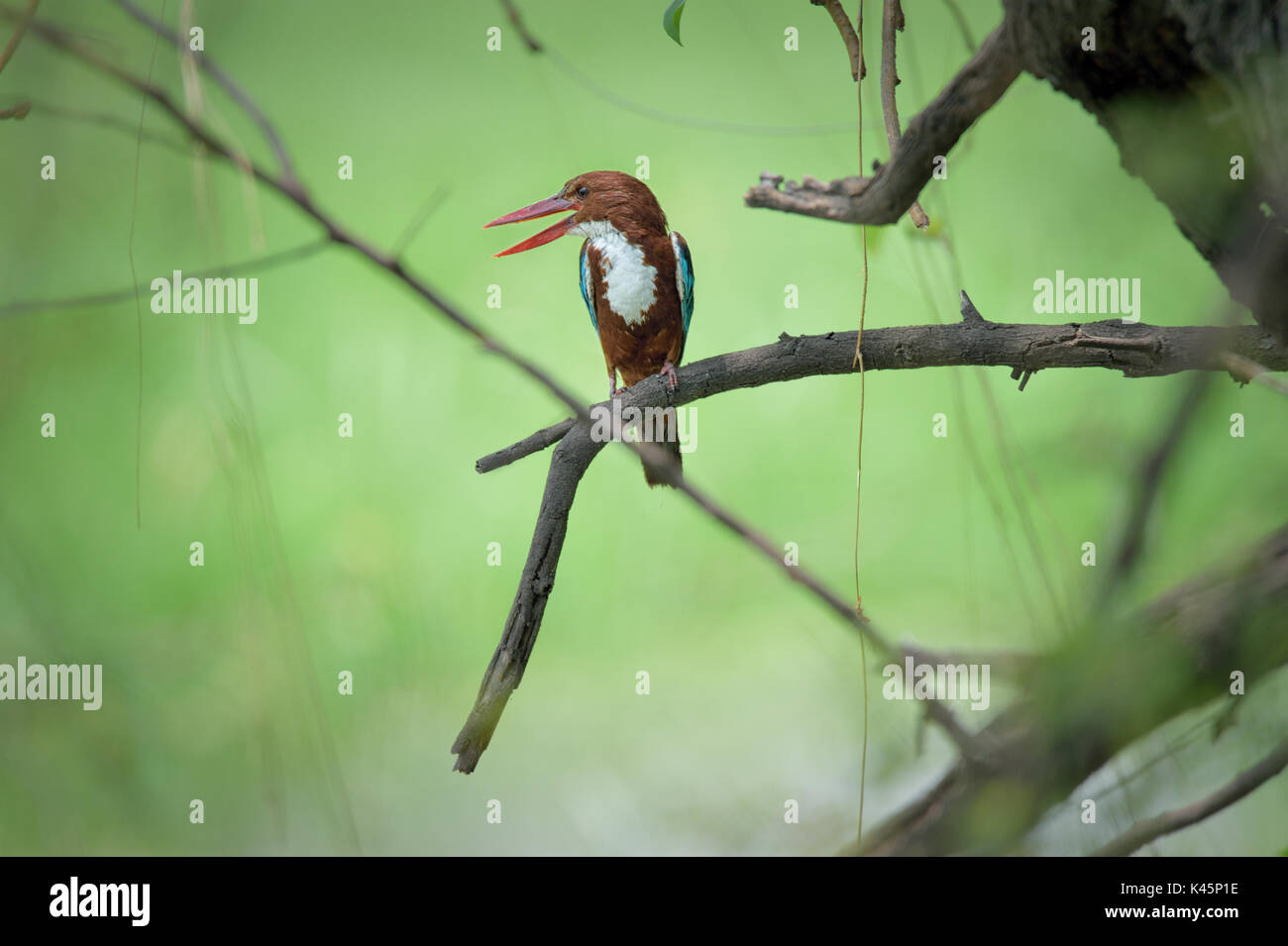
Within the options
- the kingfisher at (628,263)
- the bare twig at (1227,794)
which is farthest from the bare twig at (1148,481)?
the kingfisher at (628,263)

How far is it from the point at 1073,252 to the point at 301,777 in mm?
1750

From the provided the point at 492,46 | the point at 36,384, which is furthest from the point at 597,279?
the point at 36,384

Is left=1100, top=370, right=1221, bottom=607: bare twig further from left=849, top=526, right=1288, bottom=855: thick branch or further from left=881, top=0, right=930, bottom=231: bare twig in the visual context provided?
left=881, top=0, right=930, bottom=231: bare twig

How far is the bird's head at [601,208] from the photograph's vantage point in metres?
1.62

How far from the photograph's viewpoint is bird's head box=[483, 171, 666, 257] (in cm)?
162

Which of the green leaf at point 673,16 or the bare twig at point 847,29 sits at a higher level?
the green leaf at point 673,16

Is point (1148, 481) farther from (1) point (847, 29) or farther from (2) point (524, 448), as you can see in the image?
(2) point (524, 448)

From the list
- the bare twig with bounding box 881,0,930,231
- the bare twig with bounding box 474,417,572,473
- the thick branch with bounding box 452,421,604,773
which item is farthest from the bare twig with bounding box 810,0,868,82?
the bare twig with bounding box 474,417,572,473

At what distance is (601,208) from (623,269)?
0.11 m

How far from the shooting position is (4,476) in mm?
2102

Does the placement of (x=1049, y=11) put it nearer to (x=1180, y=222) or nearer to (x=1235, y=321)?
(x=1180, y=222)

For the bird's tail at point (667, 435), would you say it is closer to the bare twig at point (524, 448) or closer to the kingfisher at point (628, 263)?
the kingfisher at point (628, 263)

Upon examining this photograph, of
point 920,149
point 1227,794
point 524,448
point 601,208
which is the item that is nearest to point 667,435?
point 524,448

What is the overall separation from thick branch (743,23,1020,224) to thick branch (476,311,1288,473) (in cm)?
32
